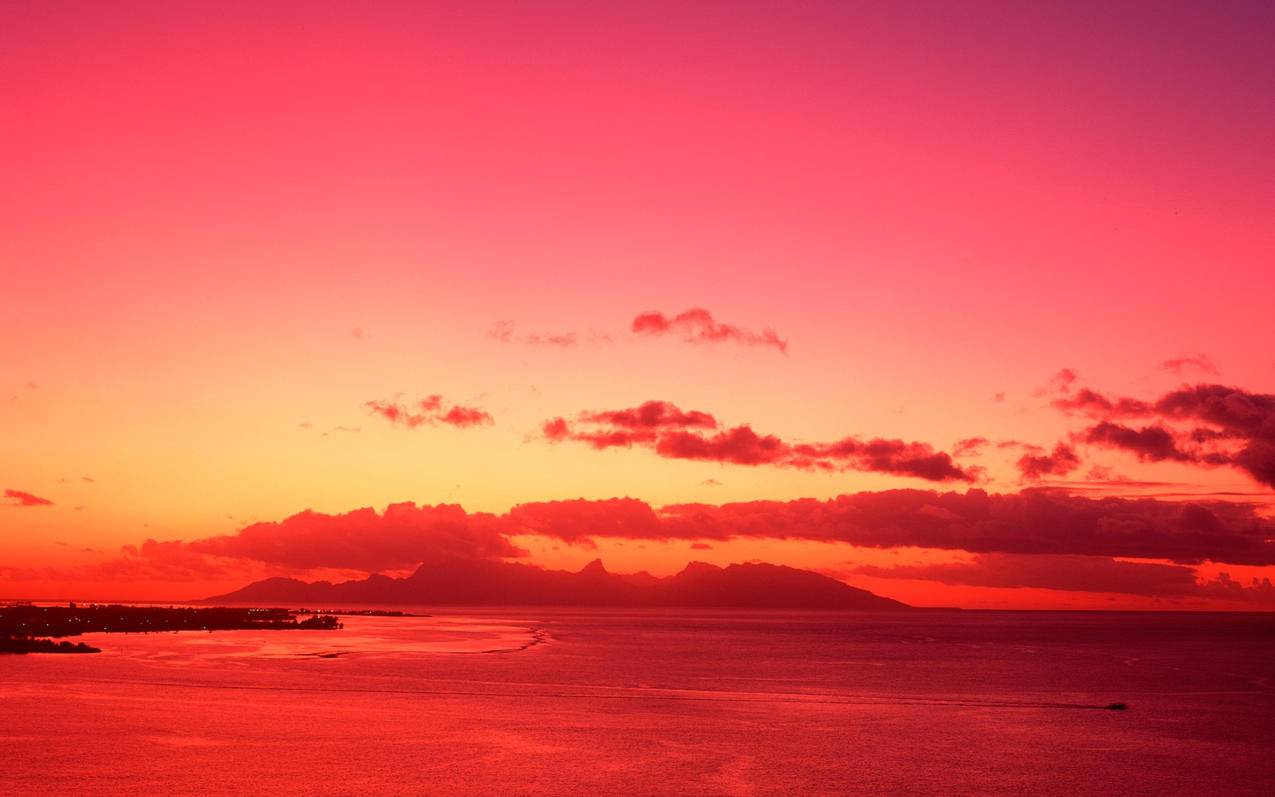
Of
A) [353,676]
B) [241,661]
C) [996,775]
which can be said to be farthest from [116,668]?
[996,775]

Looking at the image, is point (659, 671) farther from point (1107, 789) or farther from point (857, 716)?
point (1107, 789)

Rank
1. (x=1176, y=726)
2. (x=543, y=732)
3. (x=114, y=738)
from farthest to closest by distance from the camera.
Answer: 1. (x=1176, y=726)
2. (x=543, y=732)
3. (x=114, y=738)

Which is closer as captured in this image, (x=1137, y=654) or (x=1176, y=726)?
(x=1176, y=726)

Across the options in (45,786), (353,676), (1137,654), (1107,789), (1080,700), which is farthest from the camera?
(1137,654)

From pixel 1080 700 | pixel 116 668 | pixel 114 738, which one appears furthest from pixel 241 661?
pixel 1080 700

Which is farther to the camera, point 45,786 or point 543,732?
point 543,732

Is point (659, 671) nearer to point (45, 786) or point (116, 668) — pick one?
point (116, 668)
